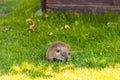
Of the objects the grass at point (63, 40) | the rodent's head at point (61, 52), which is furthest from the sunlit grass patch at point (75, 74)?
the rodent's head at point (61, 52)

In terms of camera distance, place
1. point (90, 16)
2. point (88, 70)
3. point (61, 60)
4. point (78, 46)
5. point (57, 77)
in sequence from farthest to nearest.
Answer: point (90, 16) → point (78, 46) → point (61, 60) → point (88, 70) → point (57, 77)

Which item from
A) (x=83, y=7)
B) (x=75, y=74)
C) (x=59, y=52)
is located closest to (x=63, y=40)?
(x=59, y=52)

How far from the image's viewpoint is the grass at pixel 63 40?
22.3 feet

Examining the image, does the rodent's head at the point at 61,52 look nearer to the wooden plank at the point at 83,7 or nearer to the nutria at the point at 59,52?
the nutria at the point at 59,52

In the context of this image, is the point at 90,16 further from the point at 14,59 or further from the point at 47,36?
the point at 14,59

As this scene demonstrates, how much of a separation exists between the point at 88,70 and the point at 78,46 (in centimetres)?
215

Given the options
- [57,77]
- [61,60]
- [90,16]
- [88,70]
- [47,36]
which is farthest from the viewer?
[90,16]

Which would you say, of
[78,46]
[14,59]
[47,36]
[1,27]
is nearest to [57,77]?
[14,59]

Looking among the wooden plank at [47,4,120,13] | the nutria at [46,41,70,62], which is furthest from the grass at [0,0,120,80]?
the wooden plank at [47,4,120,13]

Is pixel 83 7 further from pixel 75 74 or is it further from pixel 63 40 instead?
pixel 75 74

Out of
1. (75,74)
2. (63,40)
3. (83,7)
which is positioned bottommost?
(63,40)

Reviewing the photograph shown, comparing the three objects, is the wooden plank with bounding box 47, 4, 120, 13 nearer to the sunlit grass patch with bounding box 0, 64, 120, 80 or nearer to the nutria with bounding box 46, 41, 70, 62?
the nutria with bounding box 46, 41, 70, 62

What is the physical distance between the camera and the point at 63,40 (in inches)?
372

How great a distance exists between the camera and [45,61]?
7.70 m
